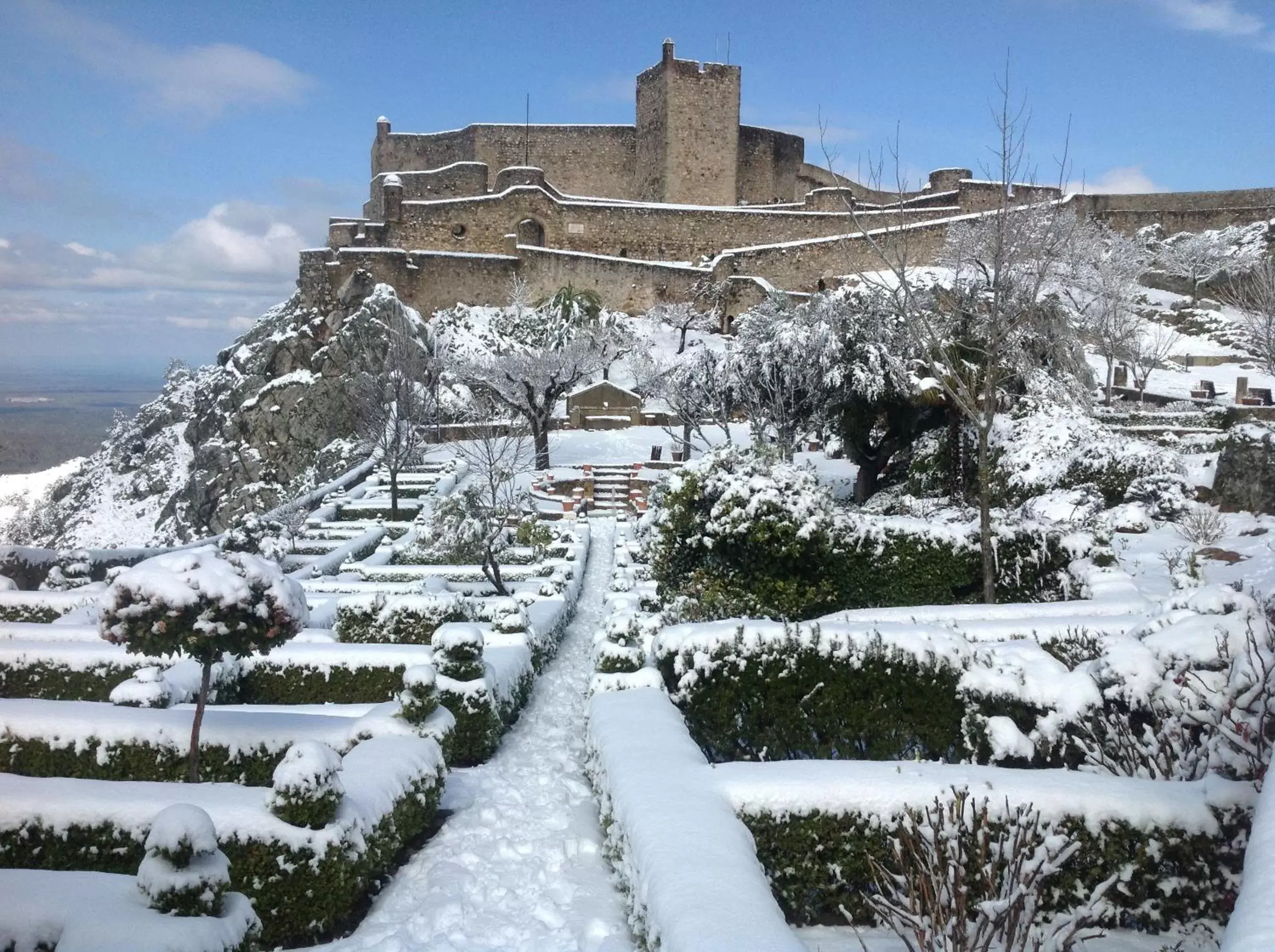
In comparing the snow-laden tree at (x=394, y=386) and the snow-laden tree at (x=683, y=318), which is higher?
the snow-laden tree at (x=683, y=318)

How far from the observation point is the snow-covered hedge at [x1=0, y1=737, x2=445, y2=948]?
4379mm

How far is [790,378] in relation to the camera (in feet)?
59.2

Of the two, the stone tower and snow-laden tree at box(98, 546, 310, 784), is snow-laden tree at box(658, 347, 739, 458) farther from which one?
the stone tower

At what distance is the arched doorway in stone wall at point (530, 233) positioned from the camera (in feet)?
116

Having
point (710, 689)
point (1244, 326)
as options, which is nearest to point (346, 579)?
point (710, 689)


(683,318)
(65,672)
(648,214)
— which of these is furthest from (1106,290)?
(65,672)

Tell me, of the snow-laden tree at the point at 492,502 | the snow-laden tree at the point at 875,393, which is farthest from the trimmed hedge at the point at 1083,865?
the snow-laden tree at the point at 875,393

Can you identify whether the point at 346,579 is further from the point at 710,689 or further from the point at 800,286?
the point at 800,286

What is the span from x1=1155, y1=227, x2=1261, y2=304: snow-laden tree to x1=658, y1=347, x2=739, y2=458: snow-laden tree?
70.8 feet

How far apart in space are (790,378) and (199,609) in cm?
1442

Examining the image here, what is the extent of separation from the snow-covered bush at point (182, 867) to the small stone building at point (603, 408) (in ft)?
80.3

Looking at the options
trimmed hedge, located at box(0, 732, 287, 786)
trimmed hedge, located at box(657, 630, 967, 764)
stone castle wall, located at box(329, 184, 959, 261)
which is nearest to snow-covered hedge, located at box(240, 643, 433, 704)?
trimmed hedge, located at box(0, 732, 287, 786)

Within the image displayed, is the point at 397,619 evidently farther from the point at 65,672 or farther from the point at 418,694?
the point at 418,694

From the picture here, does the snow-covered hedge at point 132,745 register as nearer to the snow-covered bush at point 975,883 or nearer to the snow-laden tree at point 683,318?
the snow-covered bush at point 975,883
